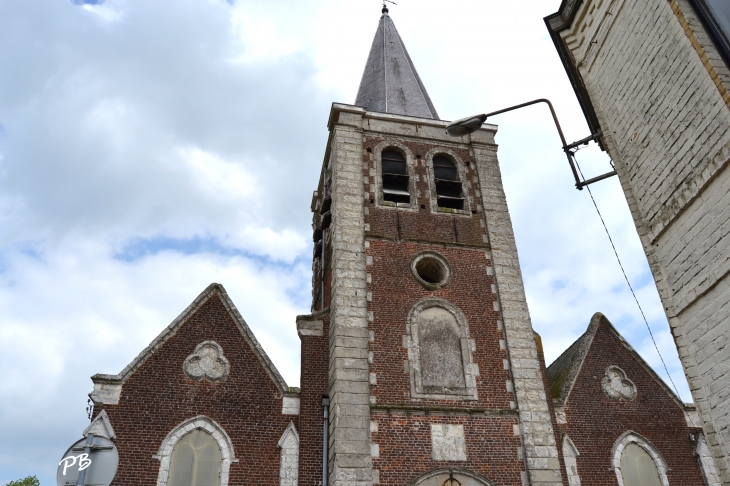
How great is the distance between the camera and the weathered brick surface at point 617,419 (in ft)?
42.3

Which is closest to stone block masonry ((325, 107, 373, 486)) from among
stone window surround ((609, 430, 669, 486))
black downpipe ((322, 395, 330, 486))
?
black downpipe ((322, 395, 330, 486))

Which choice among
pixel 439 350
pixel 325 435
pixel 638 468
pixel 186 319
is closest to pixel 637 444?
pixel 638 468

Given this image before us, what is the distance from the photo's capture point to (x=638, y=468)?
13031mm

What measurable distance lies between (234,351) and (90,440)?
7834 millimetres

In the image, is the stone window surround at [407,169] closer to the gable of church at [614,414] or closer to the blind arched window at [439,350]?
the blind arched window at [439,350]

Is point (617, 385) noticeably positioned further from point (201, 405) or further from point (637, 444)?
point (201, 405)

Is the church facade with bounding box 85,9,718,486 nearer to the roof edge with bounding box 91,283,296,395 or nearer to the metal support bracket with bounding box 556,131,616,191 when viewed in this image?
the roof edge with bounding box 91,283,296,395

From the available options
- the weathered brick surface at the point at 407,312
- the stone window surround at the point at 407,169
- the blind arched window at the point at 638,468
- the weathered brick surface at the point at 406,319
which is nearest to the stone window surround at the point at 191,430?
the weathered brick surface at the point at 406,319

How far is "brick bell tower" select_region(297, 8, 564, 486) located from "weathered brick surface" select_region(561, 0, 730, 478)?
6011 mm

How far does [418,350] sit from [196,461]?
505cm

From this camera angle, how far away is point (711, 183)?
6.33 metres

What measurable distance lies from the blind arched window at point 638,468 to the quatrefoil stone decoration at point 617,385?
1139 mm

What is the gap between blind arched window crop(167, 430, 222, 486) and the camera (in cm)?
1120

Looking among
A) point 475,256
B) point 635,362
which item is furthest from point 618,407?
point 475,256
